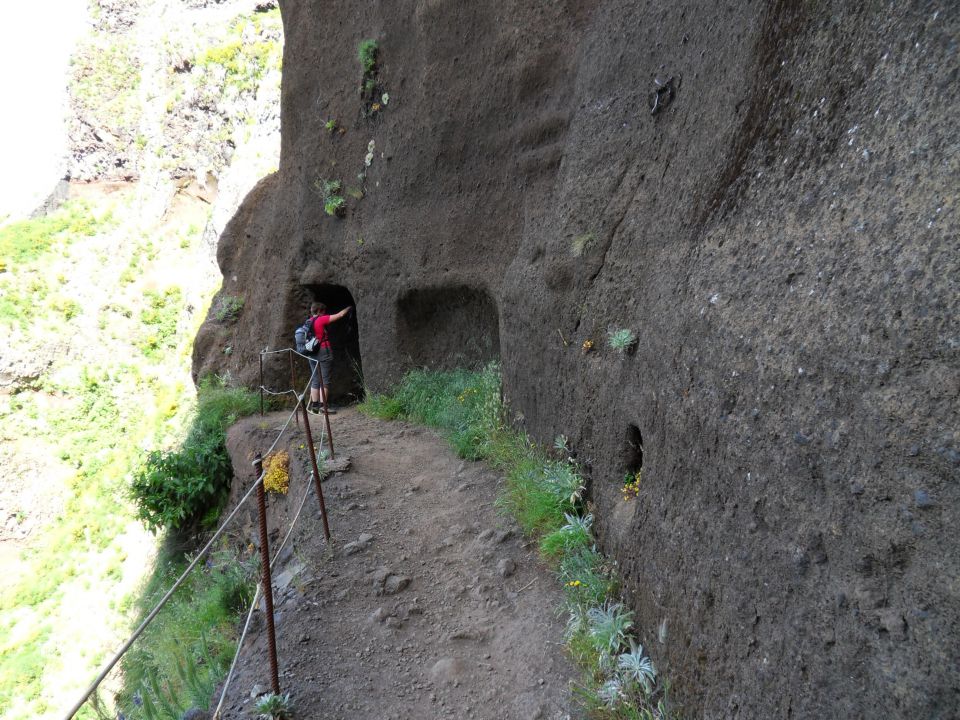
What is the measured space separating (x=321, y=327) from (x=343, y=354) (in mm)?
1388

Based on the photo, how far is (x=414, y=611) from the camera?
4.70 meters

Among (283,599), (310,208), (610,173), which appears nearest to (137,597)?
(310,208)

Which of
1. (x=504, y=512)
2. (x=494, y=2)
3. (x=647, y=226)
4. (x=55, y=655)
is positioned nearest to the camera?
(x=647, y=226)

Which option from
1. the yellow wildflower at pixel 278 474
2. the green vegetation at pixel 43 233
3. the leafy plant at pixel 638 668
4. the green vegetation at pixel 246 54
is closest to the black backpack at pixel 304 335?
the yellow wildflower at pixel 278 474

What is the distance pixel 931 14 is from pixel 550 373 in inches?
141

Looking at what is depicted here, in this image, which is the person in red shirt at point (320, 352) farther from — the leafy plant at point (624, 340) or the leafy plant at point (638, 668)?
the leafy plant at point (638, 668)

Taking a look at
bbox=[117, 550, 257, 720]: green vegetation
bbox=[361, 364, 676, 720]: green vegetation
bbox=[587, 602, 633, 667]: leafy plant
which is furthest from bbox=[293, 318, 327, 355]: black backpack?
bbox=[587, 602, 633, 667]: leafy plant

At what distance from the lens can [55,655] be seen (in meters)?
12.6

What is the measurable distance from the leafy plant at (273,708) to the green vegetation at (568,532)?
64.1 inches

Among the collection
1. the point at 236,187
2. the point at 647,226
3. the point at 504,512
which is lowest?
the point at 504,512

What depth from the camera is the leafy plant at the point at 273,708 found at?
3.69 meters

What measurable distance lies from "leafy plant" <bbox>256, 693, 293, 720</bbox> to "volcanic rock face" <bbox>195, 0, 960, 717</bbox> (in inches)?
79.9

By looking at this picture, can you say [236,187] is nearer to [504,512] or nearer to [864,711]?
[504,512]

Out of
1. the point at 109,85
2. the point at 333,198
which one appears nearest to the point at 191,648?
the point at 333,198
